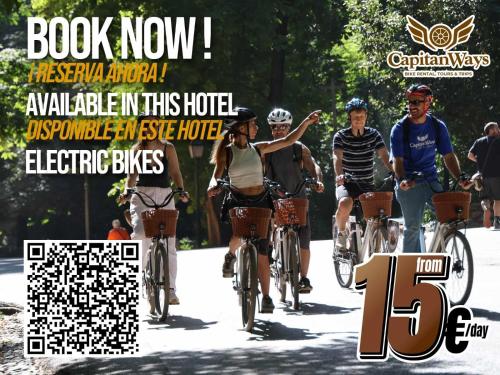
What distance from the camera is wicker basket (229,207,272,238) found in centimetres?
1045

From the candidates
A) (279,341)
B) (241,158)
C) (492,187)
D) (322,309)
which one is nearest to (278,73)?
(492,187)

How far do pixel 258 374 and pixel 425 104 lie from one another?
148 inches

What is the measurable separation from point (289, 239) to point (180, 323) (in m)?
1.23

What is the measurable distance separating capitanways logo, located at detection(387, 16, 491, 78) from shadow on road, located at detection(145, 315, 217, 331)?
2355 cm

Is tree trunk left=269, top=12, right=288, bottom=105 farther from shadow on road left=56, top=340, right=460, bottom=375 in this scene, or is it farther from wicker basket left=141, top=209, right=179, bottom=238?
shadow on road left=56, top=340, right=460, bottom=375

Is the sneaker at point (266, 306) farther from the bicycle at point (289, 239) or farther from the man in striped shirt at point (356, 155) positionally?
the man in striped shirt at point (356, 155)

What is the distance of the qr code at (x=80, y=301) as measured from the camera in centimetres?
937

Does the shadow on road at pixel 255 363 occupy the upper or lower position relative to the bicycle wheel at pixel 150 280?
lower

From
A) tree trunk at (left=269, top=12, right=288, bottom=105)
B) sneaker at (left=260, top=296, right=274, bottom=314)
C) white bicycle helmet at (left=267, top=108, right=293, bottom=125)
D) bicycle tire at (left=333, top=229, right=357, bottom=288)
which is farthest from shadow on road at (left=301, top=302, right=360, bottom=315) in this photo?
tree trunk at (left=269, top=12, right=288, bottom=105)

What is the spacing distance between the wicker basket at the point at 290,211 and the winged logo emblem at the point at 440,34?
22.9 metres

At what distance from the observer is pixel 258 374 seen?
327 inches

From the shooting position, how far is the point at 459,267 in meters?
11.0

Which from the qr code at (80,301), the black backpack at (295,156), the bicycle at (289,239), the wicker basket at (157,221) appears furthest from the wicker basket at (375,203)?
the qr code at (80,301)

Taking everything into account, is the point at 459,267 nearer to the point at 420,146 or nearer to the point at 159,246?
the point at 420,146
